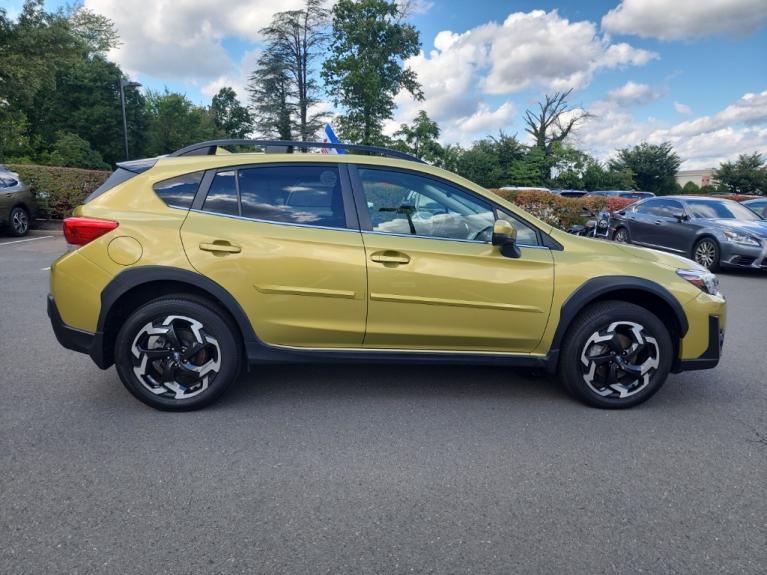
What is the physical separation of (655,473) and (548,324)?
1.06 metres

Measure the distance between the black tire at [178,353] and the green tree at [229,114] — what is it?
210ft

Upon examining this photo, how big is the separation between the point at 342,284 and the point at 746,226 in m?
9.65

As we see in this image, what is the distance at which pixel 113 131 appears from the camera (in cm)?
4209

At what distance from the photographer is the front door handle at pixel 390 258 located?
129 inches

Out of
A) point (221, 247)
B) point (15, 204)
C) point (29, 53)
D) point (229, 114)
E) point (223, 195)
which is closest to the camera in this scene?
point (221, 247)

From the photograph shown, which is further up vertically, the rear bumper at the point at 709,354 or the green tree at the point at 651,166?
the green tree at the point at 651,166

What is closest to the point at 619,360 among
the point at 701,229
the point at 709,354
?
the point at 709,354

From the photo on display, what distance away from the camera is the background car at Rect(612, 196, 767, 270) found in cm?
959

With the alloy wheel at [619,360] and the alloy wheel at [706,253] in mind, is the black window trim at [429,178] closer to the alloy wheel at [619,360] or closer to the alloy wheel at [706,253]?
the alloy wheel at [619,360]

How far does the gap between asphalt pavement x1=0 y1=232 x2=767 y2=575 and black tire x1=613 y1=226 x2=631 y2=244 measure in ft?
28.0

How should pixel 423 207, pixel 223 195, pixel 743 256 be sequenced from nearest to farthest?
pixel 223 195 < pixel 423 207 < pixel 743 256

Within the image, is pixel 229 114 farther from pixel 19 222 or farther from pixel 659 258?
pixel 659 258

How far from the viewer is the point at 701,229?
10.2 m

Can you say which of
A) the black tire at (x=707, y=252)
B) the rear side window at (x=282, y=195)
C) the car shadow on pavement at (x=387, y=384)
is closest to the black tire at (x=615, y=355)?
the car shadow on pavement at (x=387, y=384)
